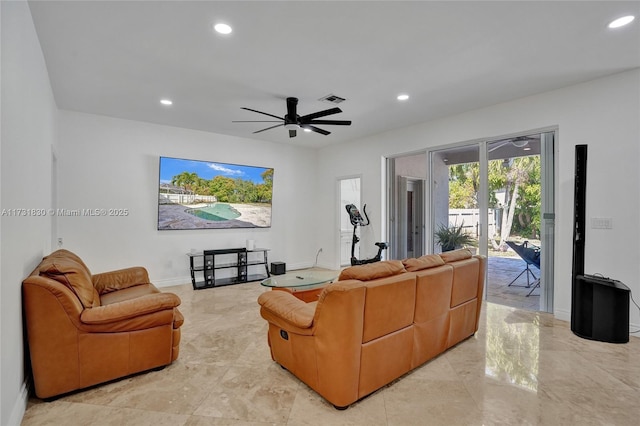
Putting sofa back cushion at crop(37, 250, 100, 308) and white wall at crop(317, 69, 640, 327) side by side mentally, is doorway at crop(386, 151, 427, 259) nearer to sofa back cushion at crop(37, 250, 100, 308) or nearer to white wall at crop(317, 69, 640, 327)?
white wall at crop(317, 69, 640, 327)

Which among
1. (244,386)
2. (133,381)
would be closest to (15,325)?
(133,381)

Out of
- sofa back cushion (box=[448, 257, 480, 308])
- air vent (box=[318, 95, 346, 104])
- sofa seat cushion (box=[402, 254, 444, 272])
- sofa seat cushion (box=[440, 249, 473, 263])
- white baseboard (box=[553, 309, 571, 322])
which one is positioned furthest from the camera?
air vent (box=[318, 95, 346, 104])

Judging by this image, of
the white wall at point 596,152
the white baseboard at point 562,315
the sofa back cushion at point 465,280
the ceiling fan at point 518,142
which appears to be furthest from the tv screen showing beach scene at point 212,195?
the white baseboard at point 562,315

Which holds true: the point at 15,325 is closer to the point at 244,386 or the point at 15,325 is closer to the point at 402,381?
the point at 244,386

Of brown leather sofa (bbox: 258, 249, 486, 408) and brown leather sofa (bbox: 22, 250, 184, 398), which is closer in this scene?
brown leather sofa (bbox: 258, 249, 486, 408)

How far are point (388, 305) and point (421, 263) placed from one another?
0.60 meters

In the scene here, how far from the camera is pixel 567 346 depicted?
301 cm

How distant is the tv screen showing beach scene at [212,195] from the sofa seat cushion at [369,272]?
160 inches

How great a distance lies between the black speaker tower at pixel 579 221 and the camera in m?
3.37

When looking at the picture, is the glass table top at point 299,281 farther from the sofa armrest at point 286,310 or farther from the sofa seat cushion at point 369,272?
the sofa seat cushion at point 369,272

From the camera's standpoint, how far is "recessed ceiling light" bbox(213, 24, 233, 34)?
2.52m

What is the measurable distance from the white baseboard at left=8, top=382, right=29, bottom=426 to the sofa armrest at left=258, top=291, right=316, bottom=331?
152cm

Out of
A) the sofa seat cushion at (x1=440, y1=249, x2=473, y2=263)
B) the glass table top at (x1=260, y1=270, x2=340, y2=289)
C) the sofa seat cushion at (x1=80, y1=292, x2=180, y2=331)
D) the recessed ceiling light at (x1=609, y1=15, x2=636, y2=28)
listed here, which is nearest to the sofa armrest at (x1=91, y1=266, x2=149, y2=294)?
the sofa seat cushion at (x1=80, y1=292, x2=180, y2=331)

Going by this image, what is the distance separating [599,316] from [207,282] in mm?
5163
